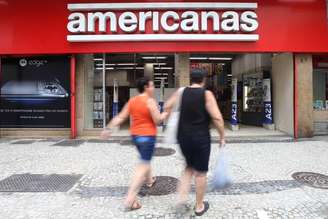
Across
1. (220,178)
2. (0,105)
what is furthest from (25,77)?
(220,178)

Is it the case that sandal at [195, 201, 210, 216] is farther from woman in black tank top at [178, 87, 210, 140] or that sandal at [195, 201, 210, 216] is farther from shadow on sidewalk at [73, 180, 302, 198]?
woman in black tank top at [178, 87, 210, 140]

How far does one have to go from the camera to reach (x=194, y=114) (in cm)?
516

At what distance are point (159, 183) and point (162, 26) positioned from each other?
645cm

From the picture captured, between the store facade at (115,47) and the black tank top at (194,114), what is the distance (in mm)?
7097

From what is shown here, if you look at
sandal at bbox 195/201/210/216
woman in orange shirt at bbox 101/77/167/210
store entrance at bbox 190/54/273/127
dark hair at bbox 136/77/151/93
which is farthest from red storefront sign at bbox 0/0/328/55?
sandal at bbox 195/201/210/216

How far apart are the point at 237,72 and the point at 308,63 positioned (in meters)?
5.68

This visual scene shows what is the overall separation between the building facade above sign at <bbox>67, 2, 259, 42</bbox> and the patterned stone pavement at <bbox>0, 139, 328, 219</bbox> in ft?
10.9

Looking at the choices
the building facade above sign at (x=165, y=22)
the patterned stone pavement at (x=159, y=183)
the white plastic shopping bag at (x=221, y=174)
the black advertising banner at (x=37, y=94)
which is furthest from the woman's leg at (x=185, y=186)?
the black advertising banner at (x=37, y=94)

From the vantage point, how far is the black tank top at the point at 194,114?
515 cm

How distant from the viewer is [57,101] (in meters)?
12.9

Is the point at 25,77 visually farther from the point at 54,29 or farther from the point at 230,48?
the point at 230,48

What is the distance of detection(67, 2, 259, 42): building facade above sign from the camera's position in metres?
12.1

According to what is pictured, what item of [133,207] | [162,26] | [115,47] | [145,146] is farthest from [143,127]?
[115,47]

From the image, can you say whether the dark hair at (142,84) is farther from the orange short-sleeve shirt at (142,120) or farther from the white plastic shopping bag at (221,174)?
the white plastic shopping bag at (221,174)
